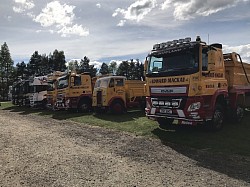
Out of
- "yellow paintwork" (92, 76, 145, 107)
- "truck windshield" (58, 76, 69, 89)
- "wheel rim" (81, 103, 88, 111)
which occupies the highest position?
"truck windshield" (58, 76, 69, 89)

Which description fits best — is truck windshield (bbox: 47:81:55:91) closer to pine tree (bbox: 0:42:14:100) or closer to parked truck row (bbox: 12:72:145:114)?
parked truck row (bbox: 12:72:145:114)

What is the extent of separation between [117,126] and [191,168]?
6.43 metres

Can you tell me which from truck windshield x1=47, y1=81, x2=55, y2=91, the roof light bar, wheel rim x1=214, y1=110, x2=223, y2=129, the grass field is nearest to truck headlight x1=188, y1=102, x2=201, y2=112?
the grass field

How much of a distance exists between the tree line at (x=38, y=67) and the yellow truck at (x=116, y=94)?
43.4 metres

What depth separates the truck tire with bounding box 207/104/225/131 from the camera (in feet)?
31.7

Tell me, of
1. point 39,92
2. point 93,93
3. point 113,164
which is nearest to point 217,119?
point 113,164

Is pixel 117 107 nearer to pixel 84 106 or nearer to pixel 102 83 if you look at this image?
pixel 102 83

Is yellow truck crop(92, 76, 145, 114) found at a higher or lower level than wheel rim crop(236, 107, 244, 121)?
higher

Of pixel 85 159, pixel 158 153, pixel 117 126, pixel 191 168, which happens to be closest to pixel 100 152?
pixel 85 159

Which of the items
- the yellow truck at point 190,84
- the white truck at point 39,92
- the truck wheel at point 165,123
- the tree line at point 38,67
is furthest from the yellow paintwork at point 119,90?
the tree line at point 38,67

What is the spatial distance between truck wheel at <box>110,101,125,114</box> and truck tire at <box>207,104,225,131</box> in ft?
26.3

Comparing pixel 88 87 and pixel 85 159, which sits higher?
pixel 88 87

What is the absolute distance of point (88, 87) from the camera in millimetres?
19688

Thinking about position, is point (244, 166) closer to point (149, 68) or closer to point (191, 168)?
point (191, 168)
